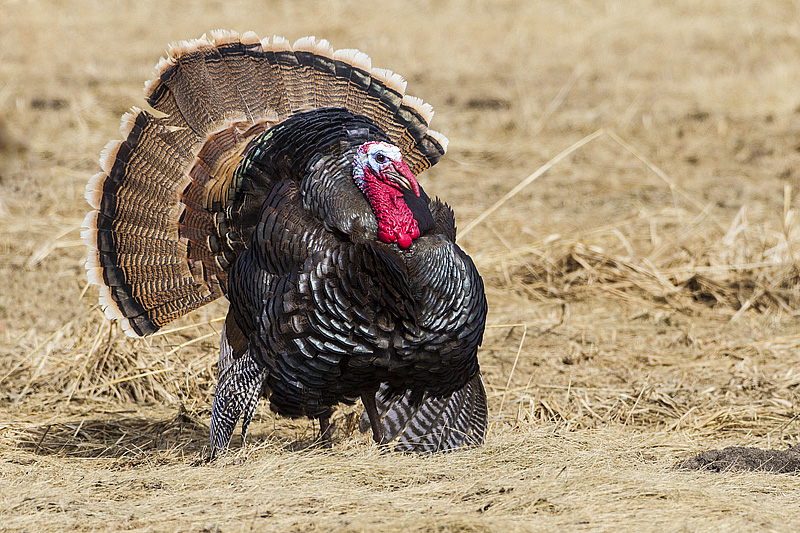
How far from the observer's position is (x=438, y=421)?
4031 millimetres

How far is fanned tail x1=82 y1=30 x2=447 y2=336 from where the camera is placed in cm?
416

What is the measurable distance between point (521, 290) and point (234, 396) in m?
2.86

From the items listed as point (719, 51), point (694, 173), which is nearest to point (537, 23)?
point (719, 51)

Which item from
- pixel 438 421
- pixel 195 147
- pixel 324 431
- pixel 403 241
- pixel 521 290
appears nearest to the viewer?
pixel 403 241

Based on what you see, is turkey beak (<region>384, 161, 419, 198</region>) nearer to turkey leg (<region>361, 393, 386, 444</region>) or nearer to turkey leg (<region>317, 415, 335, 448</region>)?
turkey leg (<region>361, 393, 386, 444</region>)

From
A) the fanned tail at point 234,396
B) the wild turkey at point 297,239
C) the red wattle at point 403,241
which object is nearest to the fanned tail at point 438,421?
the wild turkey at point 297,239

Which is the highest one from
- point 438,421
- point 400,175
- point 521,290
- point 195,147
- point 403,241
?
point 195,147

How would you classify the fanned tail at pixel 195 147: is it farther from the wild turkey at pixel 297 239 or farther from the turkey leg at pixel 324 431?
the turkey leg at pixel 324 431

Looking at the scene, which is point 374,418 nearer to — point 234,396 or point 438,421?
point 438,421

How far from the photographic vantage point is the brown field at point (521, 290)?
9.92ft

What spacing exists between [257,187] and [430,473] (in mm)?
1402

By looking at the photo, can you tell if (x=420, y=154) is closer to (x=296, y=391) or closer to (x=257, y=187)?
(x=257, y=187)

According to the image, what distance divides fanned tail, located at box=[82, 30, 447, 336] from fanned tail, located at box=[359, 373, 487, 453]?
0.98 metres

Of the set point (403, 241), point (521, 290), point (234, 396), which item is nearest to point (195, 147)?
point (234, 396)
